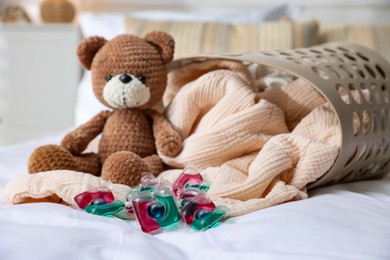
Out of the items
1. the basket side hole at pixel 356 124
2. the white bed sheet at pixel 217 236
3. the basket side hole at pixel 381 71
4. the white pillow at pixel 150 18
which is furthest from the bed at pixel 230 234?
the white pillow at pixel 150 18

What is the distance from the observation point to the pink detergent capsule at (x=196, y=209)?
2.83ft

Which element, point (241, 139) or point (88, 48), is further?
point (88, 48)

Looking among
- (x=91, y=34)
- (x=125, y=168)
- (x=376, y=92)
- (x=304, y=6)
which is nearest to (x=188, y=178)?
(x=125, y=168)

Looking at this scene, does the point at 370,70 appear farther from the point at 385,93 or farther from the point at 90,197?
the point at 90,197

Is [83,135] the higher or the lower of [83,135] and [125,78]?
the lower

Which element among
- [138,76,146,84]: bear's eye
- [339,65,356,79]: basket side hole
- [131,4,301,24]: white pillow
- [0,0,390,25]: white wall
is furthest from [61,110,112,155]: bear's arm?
[0,0,390,25]: white wall

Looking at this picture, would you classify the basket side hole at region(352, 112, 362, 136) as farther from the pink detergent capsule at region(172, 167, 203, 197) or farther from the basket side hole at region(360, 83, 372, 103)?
the pink detergent capsule at region(172, 167, 203, 197)

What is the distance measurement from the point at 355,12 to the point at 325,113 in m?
1.30

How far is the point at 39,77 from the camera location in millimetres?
2420

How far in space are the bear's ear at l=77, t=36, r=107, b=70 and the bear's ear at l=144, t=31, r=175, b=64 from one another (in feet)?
0.33

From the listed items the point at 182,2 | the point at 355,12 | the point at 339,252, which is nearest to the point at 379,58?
the point at 339,252

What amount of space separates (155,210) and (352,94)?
1.68ft

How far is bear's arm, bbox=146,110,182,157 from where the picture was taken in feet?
3.72

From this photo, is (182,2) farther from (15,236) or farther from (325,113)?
(15,236)
